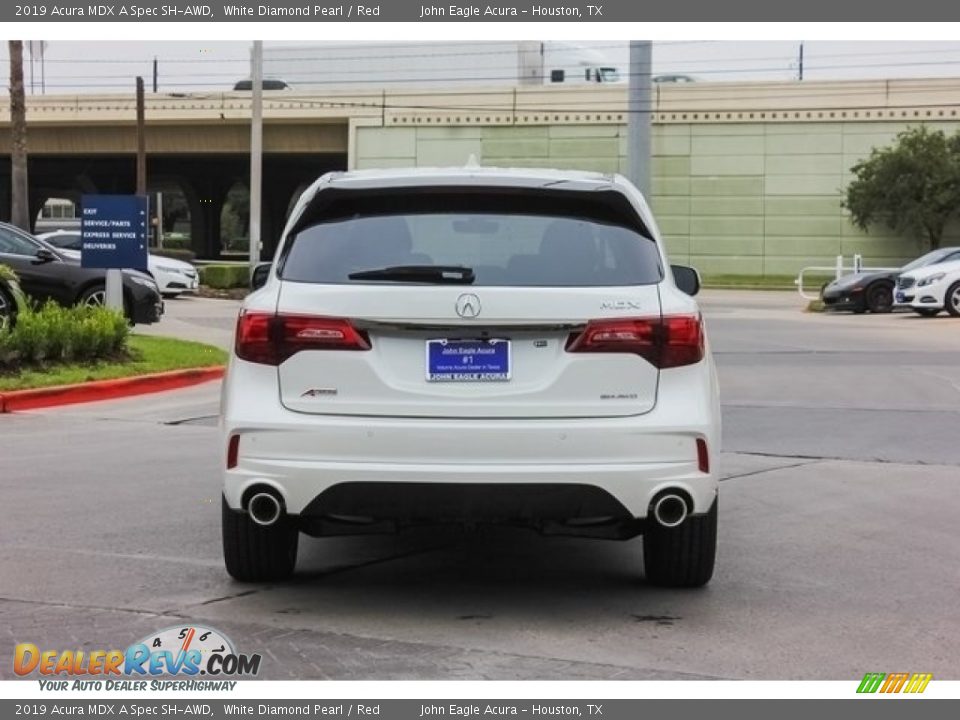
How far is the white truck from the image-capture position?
2343 inches

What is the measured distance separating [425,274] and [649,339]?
943mm

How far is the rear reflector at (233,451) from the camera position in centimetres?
561

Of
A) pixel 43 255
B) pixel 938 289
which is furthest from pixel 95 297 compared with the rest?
pixel 938 289

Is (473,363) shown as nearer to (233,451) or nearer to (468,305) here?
(468,305)

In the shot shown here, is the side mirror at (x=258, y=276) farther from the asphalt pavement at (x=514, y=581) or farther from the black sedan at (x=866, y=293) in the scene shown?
the black sedan at (x=866, y=293)

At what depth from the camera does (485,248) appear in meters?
5.75

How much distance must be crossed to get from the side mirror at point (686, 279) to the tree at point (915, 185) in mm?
46224

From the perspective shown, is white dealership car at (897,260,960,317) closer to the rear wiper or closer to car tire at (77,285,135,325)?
car tire at (77,285,135,325)

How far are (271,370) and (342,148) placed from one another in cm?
5652

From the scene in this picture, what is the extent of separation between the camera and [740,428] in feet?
39.2

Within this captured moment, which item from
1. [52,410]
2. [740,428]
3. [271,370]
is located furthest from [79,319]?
[271,370]

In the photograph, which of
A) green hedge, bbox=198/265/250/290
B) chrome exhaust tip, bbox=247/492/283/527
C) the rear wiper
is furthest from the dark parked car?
green hedge, bbox=198/265/250/290

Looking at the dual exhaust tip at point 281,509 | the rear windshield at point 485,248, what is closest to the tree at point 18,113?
the rear windshield at point 485,248
